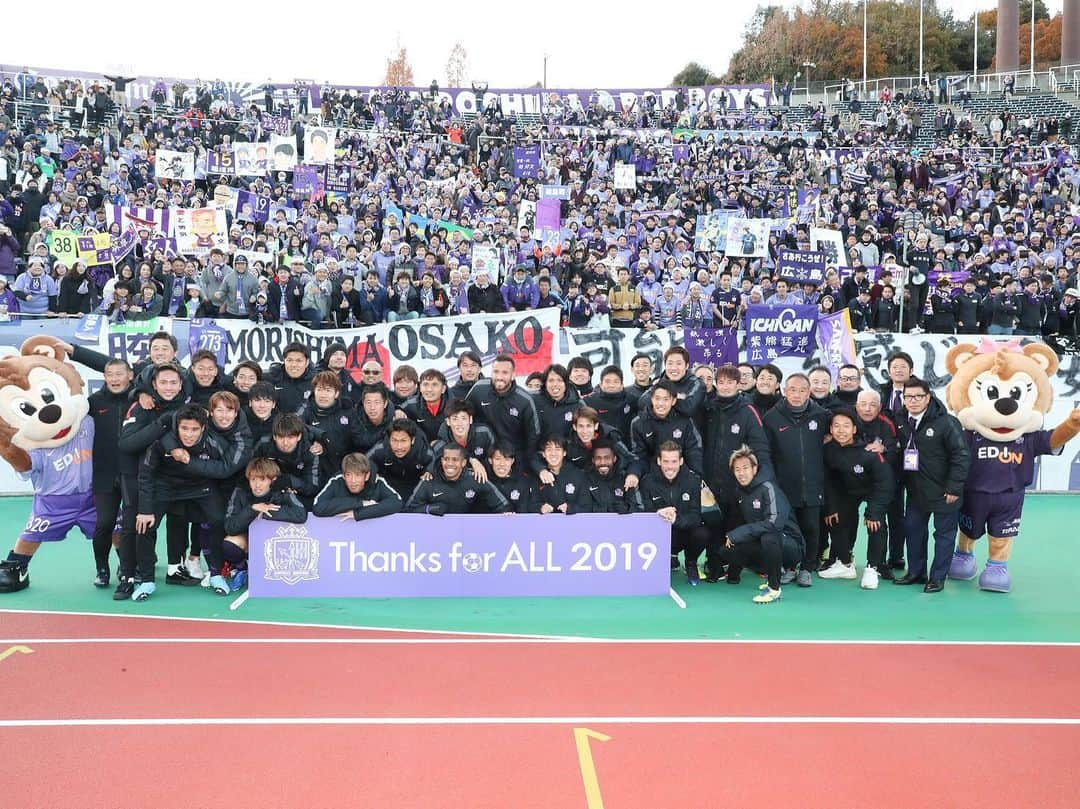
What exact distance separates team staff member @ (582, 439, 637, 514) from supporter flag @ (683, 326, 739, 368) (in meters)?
5.01

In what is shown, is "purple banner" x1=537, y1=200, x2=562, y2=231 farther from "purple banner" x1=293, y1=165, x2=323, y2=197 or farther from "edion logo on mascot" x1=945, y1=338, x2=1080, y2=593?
"edion logo on mascot" x1=945, y1=338, x2=1080, y2=593

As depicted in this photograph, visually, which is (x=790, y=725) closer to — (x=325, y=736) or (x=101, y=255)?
(x=325, y=736)

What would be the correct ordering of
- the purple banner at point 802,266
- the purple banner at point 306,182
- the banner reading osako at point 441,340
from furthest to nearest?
the purple banner at point 306,182
the purple banner at point 802,266
the banner reading osako at point 441,340

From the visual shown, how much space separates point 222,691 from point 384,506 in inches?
84.6

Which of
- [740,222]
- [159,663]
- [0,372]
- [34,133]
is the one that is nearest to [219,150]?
[34,133]

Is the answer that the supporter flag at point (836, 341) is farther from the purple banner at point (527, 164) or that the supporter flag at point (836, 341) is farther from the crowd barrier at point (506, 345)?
the purple banner at point (527, 164)

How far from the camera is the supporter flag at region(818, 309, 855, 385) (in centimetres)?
1278

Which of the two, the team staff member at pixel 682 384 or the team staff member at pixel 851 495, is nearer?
the team staff member at pixel 851 495

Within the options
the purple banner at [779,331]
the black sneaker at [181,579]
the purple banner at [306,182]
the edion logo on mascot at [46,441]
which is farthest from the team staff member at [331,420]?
the purple banner at [306,182]

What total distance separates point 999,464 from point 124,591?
6.89 meters

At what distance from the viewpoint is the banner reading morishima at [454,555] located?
7.75 meters

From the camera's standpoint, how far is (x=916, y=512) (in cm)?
847

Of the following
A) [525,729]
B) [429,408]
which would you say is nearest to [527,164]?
[429,408]

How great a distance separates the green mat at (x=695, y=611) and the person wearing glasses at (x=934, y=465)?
399 mm
